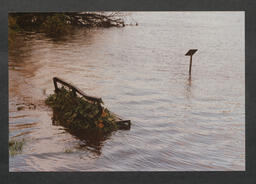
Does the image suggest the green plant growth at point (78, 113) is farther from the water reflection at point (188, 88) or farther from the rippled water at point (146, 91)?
the water reflection at point (188, 88)

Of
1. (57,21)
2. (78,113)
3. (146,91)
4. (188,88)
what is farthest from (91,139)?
(57,21)

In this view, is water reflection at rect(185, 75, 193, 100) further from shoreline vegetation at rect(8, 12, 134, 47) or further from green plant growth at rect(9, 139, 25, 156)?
green plant growth at rect(9, 139, 25, 156)

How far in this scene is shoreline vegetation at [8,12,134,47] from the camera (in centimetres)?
606

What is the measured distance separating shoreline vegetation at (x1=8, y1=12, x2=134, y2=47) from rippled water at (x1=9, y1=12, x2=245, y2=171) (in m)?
0.10

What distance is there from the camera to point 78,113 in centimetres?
614

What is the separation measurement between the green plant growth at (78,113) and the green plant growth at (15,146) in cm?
51

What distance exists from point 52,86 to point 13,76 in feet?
1.60

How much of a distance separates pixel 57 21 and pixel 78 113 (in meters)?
1.17

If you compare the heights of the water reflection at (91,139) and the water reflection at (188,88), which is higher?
the water reflection at (188,88)

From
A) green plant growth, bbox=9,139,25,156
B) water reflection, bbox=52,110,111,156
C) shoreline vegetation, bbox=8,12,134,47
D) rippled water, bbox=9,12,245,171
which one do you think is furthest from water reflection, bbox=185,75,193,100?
green plant growth, bbox=9,139,25,156

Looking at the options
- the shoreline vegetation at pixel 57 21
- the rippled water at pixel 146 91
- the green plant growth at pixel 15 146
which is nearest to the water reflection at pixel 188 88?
the rippled water at pixel 146 91

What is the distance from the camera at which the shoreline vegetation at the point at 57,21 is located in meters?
6.06

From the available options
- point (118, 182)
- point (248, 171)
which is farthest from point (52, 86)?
Answer: point (248, 171)

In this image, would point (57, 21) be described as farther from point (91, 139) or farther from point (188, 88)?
point (188, 88)
